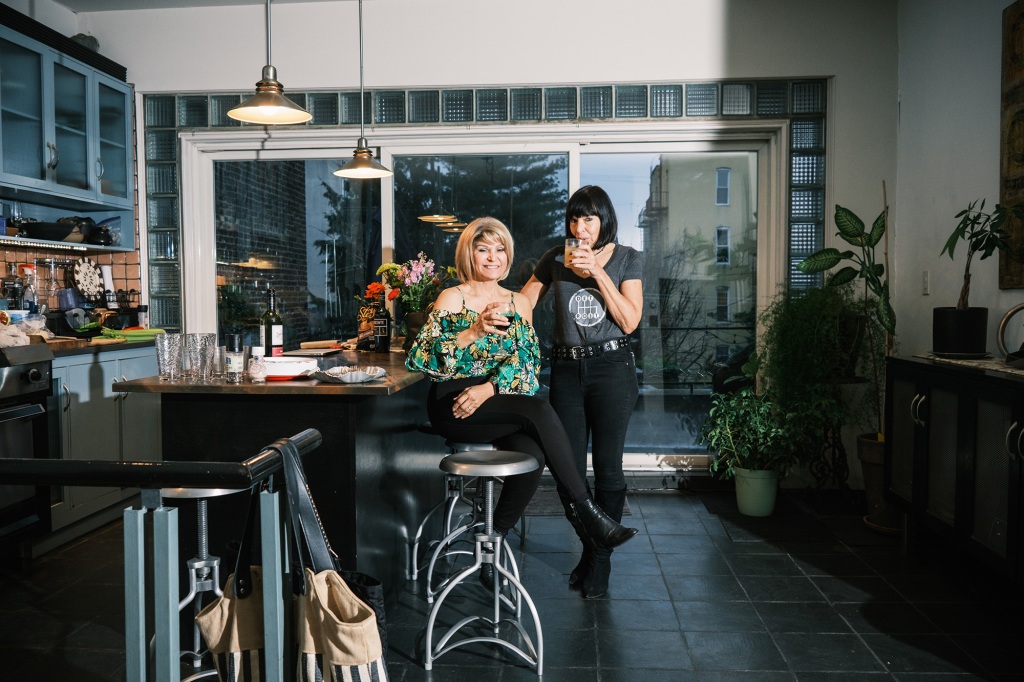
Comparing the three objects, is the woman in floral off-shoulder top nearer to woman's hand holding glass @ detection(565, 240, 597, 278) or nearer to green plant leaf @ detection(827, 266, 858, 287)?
woman's hand holding glass @ detection(565, 240, 597, 278)

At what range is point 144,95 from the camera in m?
4.79

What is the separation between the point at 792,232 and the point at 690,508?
1.71 m

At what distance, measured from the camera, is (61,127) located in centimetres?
416

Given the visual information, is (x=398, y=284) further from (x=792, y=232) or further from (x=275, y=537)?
(x=275, y=537)

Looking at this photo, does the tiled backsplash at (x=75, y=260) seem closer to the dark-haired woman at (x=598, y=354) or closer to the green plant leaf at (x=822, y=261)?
the dark-haired woman at (x=598, y=354)

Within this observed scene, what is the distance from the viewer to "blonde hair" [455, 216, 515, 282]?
2.94 m

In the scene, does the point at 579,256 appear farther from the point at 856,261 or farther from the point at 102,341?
the point at 102,341

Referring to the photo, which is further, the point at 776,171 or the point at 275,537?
the point at 776,171

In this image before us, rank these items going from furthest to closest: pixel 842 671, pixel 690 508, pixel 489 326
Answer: pixel 690 508
pixel 489 326
pixel 842 671

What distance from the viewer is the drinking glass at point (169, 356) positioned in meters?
2.45

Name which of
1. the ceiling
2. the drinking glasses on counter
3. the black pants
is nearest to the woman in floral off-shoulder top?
the black pants

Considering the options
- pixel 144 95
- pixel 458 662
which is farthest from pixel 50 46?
pixel 458 662

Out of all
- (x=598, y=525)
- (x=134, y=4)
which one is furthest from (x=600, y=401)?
(x=134, y=4)

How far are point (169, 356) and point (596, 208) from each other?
1.61 metres
